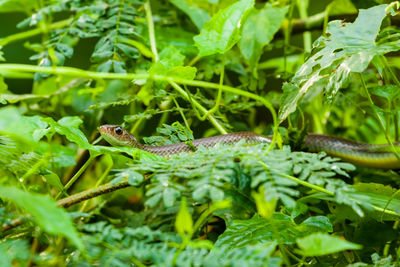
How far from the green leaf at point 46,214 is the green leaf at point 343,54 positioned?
513mm

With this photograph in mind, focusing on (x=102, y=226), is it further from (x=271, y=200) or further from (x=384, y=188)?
(x=384, y=188)

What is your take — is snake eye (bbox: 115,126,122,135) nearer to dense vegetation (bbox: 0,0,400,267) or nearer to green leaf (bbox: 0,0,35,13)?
dense vegetation (bbox: 0,0,400,267)

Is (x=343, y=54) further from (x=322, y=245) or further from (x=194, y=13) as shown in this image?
(x=194, y=13)

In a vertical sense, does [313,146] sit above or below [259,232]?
below

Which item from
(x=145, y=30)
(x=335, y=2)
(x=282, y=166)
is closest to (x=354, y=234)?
(x=282, y=166)

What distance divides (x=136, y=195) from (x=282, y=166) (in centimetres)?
97

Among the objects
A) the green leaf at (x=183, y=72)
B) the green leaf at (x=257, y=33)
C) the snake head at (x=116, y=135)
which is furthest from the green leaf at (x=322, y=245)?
the snake head at (x=116, y=135)

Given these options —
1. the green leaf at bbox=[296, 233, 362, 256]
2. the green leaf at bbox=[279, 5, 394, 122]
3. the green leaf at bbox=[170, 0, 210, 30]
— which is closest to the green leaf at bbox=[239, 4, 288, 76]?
the green leaf at bbox=[279, 5, 394, 122]

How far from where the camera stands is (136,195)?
1.49 meters

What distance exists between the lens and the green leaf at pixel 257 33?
1142mm

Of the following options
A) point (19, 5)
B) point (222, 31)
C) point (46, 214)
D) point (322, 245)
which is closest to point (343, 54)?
point (222, 31)

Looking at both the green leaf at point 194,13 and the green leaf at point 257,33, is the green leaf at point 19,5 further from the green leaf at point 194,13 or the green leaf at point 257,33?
the green leaf at point 257,33

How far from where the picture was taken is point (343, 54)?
831mm

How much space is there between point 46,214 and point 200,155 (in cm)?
26
